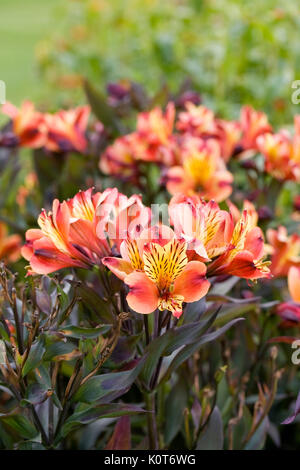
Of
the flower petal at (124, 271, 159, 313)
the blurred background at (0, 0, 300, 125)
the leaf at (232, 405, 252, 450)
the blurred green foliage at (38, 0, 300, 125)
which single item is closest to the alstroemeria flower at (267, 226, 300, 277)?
the leaf at (232, 405, 252, 450)

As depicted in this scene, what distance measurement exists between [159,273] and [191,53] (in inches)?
118

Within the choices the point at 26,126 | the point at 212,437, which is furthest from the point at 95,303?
the point at 26,126

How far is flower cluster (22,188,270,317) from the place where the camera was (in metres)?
0.80

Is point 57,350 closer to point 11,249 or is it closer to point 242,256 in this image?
point 242,256

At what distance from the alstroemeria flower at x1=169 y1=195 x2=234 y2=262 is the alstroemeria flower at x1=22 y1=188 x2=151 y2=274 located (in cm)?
5

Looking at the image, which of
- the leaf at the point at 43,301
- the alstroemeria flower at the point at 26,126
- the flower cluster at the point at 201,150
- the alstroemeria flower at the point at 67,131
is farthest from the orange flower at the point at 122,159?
the leaf at the point at 43,301

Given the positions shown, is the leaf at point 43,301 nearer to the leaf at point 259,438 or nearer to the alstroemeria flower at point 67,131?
the leaf at point 259,438

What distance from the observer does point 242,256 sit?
844mm

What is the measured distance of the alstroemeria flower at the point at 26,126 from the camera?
1.72m

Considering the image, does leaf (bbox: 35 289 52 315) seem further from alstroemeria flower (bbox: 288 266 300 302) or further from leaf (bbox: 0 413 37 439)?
alstroemeria flower (bbox: 288 266 300 302)

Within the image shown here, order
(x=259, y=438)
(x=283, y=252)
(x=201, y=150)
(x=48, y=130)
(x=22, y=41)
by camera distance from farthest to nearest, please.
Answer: (x=22, y=41) → (x=48, y=130) → (x=201, y=150) → (x=283, y=252) → (x=259, y=438)
